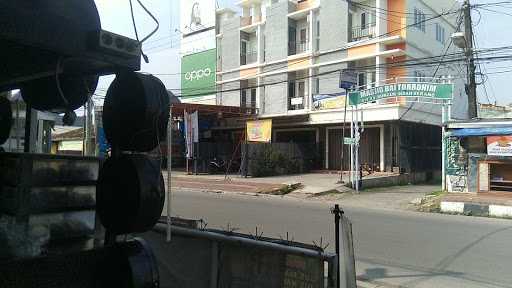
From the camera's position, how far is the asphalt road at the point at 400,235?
8.09 m

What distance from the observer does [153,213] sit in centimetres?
297

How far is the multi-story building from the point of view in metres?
29.4

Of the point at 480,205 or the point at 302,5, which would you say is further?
the point at 302,5

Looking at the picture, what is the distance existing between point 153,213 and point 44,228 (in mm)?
764

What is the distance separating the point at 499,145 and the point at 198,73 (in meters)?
28.5

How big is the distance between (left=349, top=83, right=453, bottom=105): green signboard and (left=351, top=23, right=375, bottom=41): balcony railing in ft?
27.8

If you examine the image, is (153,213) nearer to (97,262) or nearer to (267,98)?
(97,262)

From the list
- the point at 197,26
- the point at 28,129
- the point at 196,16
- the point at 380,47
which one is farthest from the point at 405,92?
the point at 196,16

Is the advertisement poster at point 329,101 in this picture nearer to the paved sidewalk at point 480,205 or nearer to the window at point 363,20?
the window at point 363,20

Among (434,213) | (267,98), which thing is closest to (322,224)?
(434,213)

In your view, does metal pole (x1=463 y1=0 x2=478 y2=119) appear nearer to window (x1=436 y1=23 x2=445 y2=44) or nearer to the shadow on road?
window (x1=436 y1=23 x2=445 y2=44)

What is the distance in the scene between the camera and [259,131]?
2909 cm

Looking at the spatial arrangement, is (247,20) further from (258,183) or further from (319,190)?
(319,190)

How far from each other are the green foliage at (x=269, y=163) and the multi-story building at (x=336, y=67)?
3427mm
